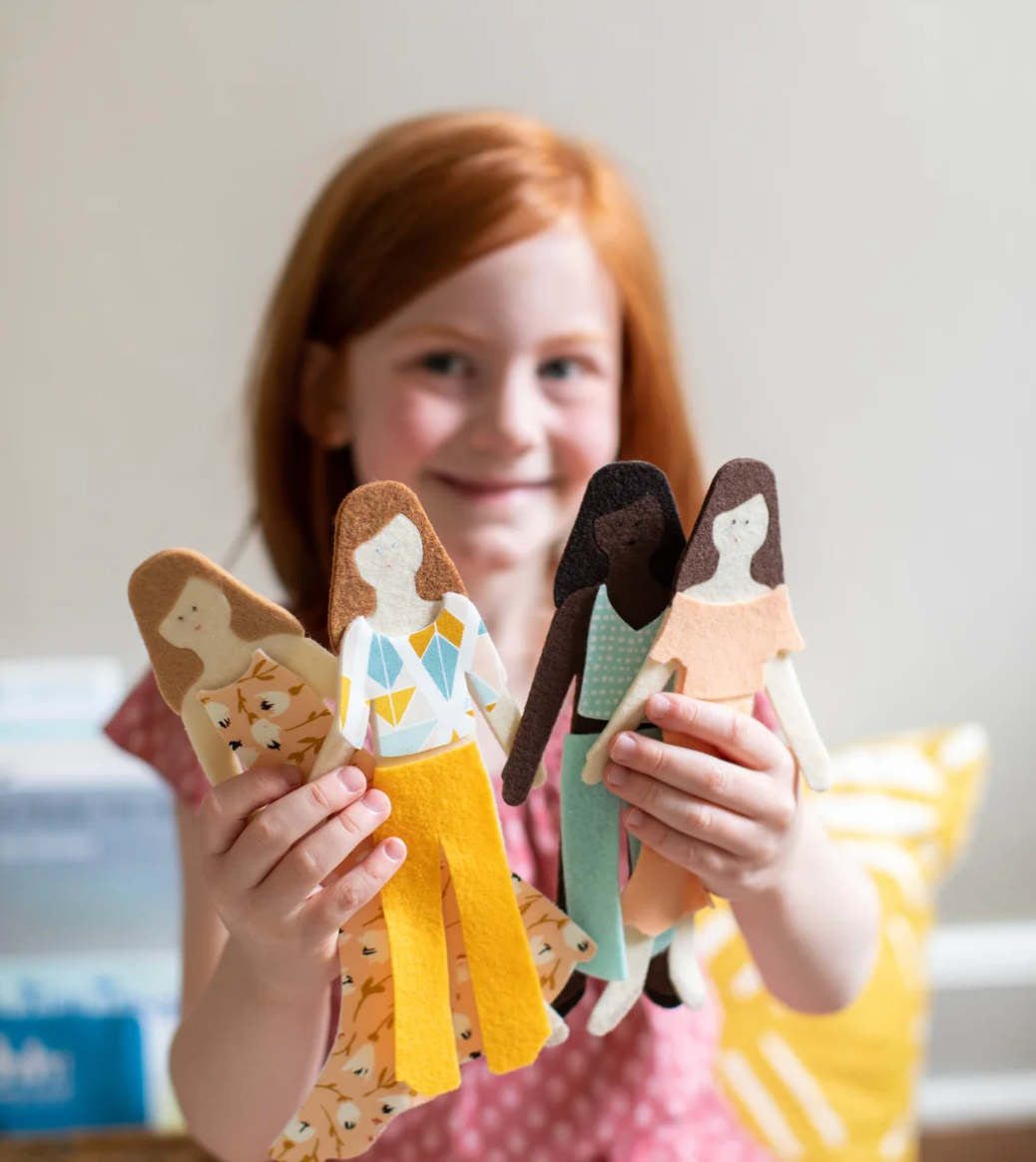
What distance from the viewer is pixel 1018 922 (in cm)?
104

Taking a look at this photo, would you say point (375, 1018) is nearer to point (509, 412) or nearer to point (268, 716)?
point (268, 716)

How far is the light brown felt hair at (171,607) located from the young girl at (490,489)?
0.12 feet

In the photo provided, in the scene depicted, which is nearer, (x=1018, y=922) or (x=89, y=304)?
(x=89, y=304)

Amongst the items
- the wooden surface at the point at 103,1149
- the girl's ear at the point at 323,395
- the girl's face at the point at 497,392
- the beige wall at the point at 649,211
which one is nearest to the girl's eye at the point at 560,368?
the girl's face at the point at 497,392

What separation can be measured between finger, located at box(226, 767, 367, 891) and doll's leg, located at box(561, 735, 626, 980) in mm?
72

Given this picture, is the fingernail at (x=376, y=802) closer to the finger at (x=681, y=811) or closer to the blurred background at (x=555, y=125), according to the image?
the finger at (x=681, y=811)

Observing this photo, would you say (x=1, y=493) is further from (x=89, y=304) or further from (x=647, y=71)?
(x=647, y=71)

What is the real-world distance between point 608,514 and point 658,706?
6cm

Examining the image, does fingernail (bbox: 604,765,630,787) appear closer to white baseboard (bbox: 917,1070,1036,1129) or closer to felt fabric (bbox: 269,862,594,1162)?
felt fabric (bbox: 269,862,594,1162)

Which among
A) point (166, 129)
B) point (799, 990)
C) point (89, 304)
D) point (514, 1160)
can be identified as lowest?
point (514, 1160)

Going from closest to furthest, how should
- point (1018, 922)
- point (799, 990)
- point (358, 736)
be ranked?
point (358, 736) < point (799, 990) < point (1018, 922)

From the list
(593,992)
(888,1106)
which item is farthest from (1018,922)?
(593,992)

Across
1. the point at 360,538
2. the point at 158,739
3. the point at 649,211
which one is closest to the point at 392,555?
the point at 360,538

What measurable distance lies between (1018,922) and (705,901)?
801 mm
